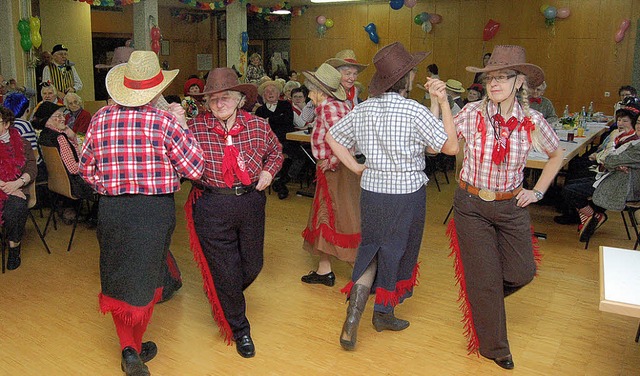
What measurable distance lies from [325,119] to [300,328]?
1332 millimetres

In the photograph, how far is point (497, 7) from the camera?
12586 millimetres

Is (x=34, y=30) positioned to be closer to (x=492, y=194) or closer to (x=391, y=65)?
(x=391, y=65)

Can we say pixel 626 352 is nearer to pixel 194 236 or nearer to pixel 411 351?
pixel 411 351

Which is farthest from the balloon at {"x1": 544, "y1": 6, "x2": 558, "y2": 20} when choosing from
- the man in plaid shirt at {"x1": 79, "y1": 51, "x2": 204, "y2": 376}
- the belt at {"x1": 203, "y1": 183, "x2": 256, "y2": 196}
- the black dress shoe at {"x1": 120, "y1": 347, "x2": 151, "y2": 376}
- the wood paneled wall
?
the black dress shoe at {"x1": 120, "y1": 347, "x2": 151, "y2": 376}

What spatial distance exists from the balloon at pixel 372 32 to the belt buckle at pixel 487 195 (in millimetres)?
11541

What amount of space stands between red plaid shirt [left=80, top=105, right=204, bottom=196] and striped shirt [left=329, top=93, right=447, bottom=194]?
0.96 m

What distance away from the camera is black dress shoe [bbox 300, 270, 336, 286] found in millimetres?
4402

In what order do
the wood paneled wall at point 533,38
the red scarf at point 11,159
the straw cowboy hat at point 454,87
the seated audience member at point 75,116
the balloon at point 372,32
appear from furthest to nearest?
the balloon at point 372,32 → the wood paneled wall at point 533,38 → the straw cowboy hat at point 454,87 → the seated audience member at point 75,116 → the red scarf at point 11,159

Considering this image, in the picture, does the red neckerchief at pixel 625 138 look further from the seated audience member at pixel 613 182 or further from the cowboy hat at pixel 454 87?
the cowboy hat at pixel 454 87

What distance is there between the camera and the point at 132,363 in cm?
303

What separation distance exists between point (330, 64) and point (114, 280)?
7.70 ft

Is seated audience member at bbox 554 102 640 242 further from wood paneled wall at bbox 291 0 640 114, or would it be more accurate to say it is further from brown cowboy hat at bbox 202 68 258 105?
wood paneled wall at bbox 291 0 640 114

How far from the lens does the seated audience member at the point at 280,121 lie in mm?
7184

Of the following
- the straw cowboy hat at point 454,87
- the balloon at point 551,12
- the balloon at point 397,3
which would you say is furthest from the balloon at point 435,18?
the straw cowboy hat at point 454,87
